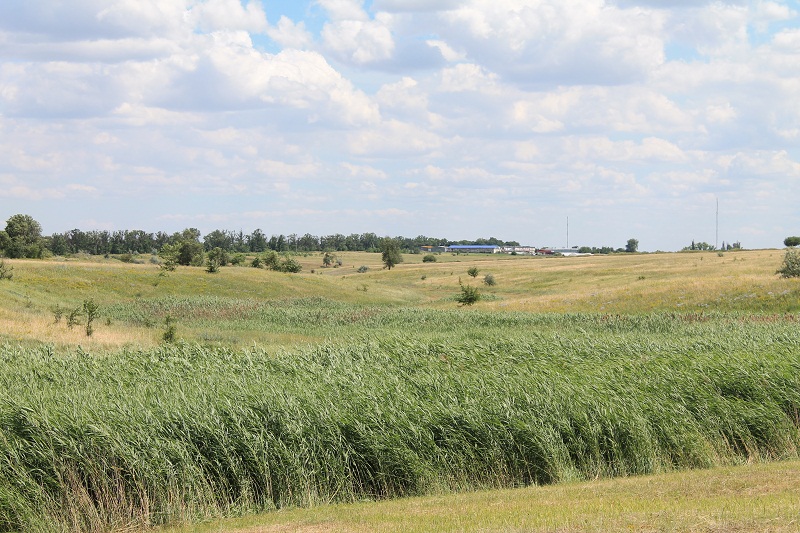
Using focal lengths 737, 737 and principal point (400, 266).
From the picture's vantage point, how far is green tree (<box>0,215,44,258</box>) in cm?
9850

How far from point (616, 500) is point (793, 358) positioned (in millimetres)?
10480

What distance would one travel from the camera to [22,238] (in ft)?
345

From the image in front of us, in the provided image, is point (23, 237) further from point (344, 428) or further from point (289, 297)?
point (344, 428)

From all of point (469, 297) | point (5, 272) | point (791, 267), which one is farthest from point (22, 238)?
point (791, 267)

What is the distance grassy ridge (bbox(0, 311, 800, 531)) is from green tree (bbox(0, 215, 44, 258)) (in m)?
86.9

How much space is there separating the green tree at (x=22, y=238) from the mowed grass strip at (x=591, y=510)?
98250mm

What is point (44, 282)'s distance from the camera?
207 ft

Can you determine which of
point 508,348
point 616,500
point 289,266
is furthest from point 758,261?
point 616,500

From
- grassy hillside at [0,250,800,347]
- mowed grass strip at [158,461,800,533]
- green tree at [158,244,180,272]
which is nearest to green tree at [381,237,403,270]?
grassy hillside at [0,250,800,347]

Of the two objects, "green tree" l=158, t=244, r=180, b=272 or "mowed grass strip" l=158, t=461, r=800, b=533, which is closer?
"mowed grass strip" l=158, t=461, r=800, b=533

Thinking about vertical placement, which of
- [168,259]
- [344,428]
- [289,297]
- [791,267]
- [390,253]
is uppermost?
[390,253]

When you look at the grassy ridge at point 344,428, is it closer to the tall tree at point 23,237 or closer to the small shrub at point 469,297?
the small shrub at point 469,297

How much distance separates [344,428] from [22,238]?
344 feet

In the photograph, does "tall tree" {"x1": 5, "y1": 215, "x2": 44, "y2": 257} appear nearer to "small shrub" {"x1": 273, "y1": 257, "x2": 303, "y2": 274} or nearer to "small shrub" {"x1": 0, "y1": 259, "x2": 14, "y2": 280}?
"small shrub" {"x1": 273, "y1": 257, "x2": 303, "y2": 274}
